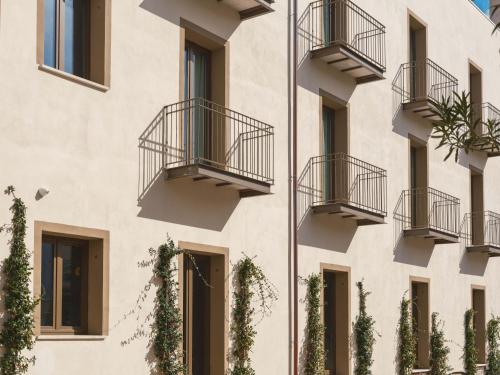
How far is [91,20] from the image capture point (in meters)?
13.4

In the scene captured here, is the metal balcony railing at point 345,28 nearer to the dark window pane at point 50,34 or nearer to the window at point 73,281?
the dark window pane at point 50,34

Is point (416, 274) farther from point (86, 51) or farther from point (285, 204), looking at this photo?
point (86, 51)

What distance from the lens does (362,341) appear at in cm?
1961

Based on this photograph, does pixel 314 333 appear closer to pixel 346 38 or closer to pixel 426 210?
pixel 346 38

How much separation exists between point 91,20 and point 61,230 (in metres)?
3.29

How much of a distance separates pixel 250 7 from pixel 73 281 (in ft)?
19.8

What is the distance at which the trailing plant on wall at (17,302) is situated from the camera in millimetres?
11305

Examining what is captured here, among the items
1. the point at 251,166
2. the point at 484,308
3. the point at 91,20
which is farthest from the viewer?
the point at 484,308

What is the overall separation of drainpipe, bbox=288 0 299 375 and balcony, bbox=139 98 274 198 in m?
0.78

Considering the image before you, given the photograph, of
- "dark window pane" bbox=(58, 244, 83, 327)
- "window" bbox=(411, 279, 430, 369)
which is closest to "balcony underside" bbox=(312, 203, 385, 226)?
"window" bbox=(411, 279, 430, 369)

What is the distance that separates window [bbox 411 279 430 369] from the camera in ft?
76.1

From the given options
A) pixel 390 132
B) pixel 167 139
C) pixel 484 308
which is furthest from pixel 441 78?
pixel 167 139

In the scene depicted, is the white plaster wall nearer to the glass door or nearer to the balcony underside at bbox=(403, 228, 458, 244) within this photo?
the balcony underside at bbox=(403, 228, 458, 244)

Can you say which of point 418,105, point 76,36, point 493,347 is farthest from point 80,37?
point 493,347
